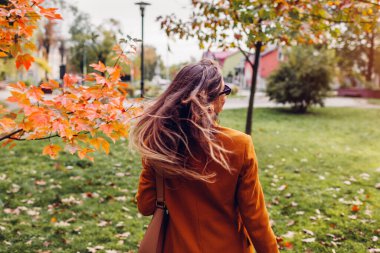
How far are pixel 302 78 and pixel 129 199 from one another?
46.8 feet

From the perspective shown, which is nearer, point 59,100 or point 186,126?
point 186,126

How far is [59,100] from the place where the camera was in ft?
9.11

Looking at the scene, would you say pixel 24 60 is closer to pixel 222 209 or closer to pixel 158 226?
pixel 158 226

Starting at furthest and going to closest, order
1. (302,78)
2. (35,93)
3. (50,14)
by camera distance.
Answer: (302,78), (35,93), (50,14)

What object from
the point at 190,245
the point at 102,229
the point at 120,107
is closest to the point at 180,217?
the point at 190,245

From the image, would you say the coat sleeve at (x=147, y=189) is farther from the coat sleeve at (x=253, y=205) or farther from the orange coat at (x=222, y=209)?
the coat sleeve at (x=253, y=205)

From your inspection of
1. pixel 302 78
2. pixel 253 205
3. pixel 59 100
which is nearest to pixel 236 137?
pixel 253 205

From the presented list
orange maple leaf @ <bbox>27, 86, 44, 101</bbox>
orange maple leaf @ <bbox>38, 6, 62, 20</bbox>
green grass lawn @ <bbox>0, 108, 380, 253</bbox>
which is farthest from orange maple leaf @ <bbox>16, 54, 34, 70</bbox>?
green grass lawn @ <bbox>0, 108, 380, 253</bbox>

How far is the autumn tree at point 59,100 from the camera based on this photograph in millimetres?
2633

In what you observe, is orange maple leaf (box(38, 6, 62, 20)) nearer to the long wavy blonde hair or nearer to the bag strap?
the long wavy blonde hair

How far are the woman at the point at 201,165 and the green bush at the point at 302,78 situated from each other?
17.0m

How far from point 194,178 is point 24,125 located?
1.52 meters

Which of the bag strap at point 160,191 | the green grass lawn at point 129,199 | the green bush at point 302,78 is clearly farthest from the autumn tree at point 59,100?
the green bush at point 302,78

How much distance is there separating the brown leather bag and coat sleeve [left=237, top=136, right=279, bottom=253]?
0.41m
